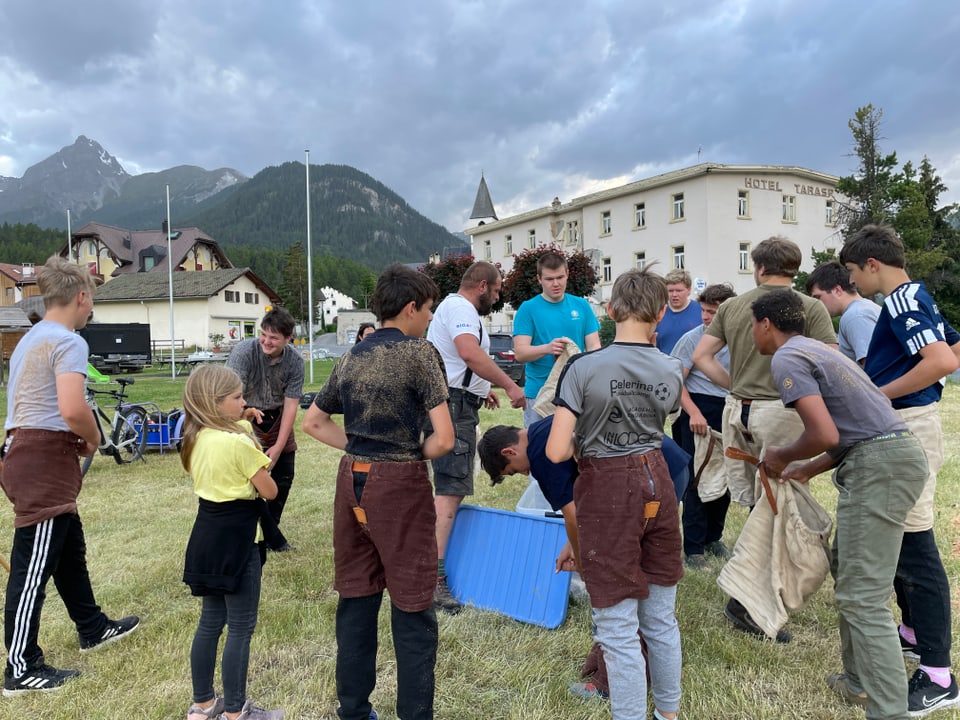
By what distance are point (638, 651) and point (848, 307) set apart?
2328 millimetres

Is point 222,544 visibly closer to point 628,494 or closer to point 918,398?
point 628,494

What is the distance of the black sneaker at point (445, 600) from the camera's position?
343 centimetres

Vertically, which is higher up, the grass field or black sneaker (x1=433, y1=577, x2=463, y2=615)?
black sneaker (x1=433, y1=577, x2=463, y2=615)

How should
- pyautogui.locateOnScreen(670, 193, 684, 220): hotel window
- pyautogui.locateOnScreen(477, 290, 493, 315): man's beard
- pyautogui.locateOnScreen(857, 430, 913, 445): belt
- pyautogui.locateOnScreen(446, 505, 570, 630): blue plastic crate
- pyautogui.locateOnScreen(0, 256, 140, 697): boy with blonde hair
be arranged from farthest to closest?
pyautogui.locateOnScreen(670, 193, 684, 220): hotel window → pyautogui.locateOnScreen(477, 290, 493, 315): man's beard → pyautogui.locateOnScreen(446, 505, 570, 630): blue plastic crate → pyautogui.locateOnScreen(0, 256, 140, 697): boy with blonde hair → pyautogui.locateOnScreen(857, 430, 913, 445): belt

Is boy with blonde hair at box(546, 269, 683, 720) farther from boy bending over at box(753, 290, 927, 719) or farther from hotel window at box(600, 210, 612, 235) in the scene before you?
hotel window at box(600, 210, 612, 235)

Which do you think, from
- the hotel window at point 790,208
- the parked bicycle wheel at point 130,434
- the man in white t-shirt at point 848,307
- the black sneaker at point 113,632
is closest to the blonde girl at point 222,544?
the black sneaker at point 113,632

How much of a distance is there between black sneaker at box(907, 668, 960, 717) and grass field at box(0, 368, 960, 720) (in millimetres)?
58

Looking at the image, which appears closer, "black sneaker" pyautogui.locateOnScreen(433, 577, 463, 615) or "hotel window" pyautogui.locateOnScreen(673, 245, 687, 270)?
"black sneaker" pyautogui.locateOnScreen(433, 577, 463, 615)

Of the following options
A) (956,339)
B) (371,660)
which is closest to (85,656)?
(371,660)

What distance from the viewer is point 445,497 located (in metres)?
3.59

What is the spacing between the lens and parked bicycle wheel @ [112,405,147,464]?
7.96 m

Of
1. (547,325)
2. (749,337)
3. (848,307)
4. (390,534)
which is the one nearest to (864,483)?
(749,337)

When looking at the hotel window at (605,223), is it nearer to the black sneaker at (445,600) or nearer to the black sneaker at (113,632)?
the black sneaker at (445,600)

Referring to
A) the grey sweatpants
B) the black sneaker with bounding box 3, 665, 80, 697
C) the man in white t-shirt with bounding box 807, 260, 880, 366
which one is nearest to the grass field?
the black sneaker with bounding box 3, 665, 80, 697
